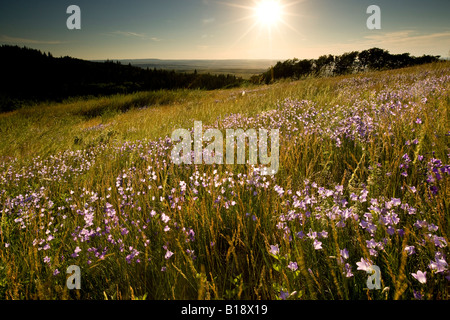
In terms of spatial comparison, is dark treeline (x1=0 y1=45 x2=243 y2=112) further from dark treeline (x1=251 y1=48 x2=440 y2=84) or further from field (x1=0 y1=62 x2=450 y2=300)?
field (x1=0 y1=62 x2=450 y2=300)

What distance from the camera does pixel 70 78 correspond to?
85.3ft

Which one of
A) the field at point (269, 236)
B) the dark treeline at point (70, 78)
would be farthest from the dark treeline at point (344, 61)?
the field at point (269, 236)

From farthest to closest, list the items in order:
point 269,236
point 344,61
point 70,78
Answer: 1. point 344,61
2. point 70,78
3. point 269,236

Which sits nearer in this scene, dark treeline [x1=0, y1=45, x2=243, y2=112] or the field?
the field

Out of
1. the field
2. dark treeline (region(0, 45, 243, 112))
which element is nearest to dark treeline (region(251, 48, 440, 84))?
dark treeline (region(0, 45, 243, 112))

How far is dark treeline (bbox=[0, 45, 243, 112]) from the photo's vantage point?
23188 millimetres

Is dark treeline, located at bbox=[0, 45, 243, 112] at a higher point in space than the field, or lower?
higher

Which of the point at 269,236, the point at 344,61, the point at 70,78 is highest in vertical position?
the point at 344,61

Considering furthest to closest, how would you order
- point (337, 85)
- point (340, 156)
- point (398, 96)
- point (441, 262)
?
point (337, 85)
point (398, 96)
point (340, 156)
point (441, 262)

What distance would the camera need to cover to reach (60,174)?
3861 millimetres
